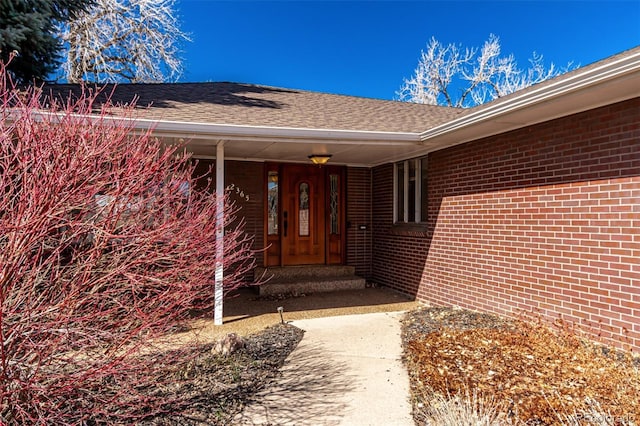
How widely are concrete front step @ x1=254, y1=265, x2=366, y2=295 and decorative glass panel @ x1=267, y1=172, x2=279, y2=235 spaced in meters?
0.88

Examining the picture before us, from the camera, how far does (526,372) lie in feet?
11.5

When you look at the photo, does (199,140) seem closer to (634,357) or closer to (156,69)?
(634,357)

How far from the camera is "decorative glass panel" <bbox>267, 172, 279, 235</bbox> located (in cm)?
→ 848

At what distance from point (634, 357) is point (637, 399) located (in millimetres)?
1287

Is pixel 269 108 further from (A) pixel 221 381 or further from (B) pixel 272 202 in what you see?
(A) pixel 221 381

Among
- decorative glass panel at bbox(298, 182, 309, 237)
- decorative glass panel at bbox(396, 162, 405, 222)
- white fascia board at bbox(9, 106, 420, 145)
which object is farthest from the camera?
decorative glass panel at bbox(298, 182, 309, 237)

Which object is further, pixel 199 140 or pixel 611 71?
pixel 199 140

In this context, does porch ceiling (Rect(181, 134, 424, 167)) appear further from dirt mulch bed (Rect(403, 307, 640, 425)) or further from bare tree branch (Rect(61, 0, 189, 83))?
bare tree branch (Rect(61, 0, 189, 83))

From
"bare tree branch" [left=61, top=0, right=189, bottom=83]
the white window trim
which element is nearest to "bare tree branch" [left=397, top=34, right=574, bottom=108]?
"bare tree branch" [left=61, top=0, right=189, bottom=83]

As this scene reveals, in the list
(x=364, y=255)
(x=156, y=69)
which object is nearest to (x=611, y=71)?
(x=364, y=255)

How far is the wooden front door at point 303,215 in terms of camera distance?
8.59 metres

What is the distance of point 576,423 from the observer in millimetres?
2418

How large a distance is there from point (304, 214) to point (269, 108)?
2.63 metres

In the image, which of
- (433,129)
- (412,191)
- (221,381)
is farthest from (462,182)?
(221,381)
